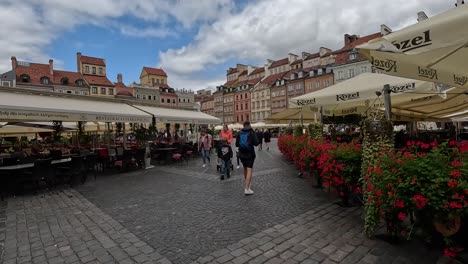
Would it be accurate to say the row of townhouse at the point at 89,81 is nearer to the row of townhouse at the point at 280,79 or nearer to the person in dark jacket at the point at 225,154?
the row of townhouse at the point at 280,79

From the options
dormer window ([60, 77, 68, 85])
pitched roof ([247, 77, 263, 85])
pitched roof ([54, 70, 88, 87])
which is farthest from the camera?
pitched roof ([247, 77, 263, 85])

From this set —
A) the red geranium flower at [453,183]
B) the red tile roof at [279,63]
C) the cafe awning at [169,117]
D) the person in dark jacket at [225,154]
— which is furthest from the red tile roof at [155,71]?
the red geranium flower at [453,183]

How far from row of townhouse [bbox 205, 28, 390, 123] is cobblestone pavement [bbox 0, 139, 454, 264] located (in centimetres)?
4280

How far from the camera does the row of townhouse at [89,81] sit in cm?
5366

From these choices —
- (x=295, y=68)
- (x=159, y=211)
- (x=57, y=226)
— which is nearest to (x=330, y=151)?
(x=159, y=211)

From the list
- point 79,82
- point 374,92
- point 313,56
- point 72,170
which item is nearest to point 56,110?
point 72,170

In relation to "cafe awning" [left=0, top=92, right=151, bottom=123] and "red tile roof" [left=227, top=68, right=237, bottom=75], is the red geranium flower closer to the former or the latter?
"cafe awning" [left=0, top=92, right=151, bottom=123]

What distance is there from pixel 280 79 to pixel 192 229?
6709 centimetres

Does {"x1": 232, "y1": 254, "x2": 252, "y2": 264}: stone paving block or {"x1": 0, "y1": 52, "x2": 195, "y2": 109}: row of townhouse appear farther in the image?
{"x1": 0, "y1": 52, "x2": 195, "y2": 109}: row of townhouse

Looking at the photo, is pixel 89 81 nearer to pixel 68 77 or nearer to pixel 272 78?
pixel 68 77

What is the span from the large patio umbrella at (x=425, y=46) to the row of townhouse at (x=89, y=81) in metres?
44.9

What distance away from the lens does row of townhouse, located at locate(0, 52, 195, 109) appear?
53.7m

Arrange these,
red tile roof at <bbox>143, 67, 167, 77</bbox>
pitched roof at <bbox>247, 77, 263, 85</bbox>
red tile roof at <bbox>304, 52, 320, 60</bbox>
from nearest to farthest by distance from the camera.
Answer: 1. red tile roof at <bbox>304, 52, 320, 60</bbox>
2. pitched roof at <bbox>247, 77, 263, 85</bbox>
3. red tile roof at <bbox>143, 67, 167, 77</bbox>

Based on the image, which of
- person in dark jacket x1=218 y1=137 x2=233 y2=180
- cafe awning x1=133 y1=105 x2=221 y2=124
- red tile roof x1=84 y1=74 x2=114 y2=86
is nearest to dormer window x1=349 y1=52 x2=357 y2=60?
cafe awning x1=133 y1=105 x2=221 y2=124
